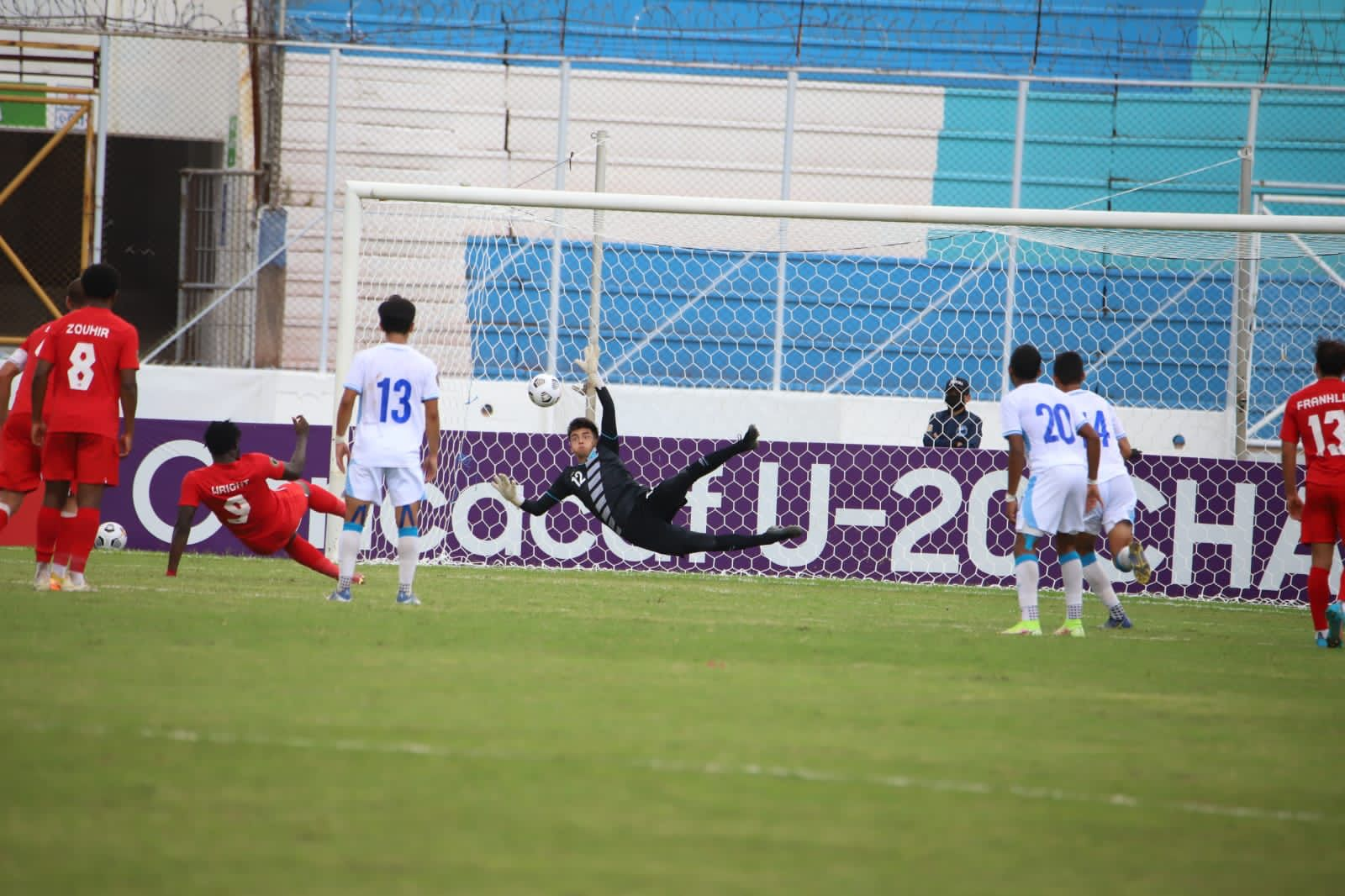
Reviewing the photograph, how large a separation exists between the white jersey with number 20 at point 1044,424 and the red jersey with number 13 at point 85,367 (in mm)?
5127

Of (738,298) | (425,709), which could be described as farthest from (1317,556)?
(738,298)

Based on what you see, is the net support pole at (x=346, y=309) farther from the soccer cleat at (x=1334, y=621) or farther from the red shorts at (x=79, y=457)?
the soccer cleat at (x=1334, y=621)

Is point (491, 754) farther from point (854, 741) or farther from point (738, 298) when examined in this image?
point (738, 298)

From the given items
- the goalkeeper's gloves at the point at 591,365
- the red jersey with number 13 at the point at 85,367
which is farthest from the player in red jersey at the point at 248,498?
the goalkeeper's gloves at the point at 591,365

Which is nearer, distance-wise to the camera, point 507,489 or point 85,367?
point 85,367

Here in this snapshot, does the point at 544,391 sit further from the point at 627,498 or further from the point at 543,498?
the point at 627,498

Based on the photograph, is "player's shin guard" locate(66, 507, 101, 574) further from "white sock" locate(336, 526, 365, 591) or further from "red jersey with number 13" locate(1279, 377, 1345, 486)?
"red jersey with number 13" locate(1279, 377, 1345, 486)

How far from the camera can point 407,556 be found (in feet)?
30.7

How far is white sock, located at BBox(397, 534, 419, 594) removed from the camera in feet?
30.7

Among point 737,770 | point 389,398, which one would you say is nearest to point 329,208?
point 389,398

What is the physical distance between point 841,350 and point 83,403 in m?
9.09

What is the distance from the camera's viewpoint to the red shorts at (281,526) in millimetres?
10586

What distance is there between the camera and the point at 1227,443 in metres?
14.4

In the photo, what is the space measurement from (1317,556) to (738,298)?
25.8 feet
